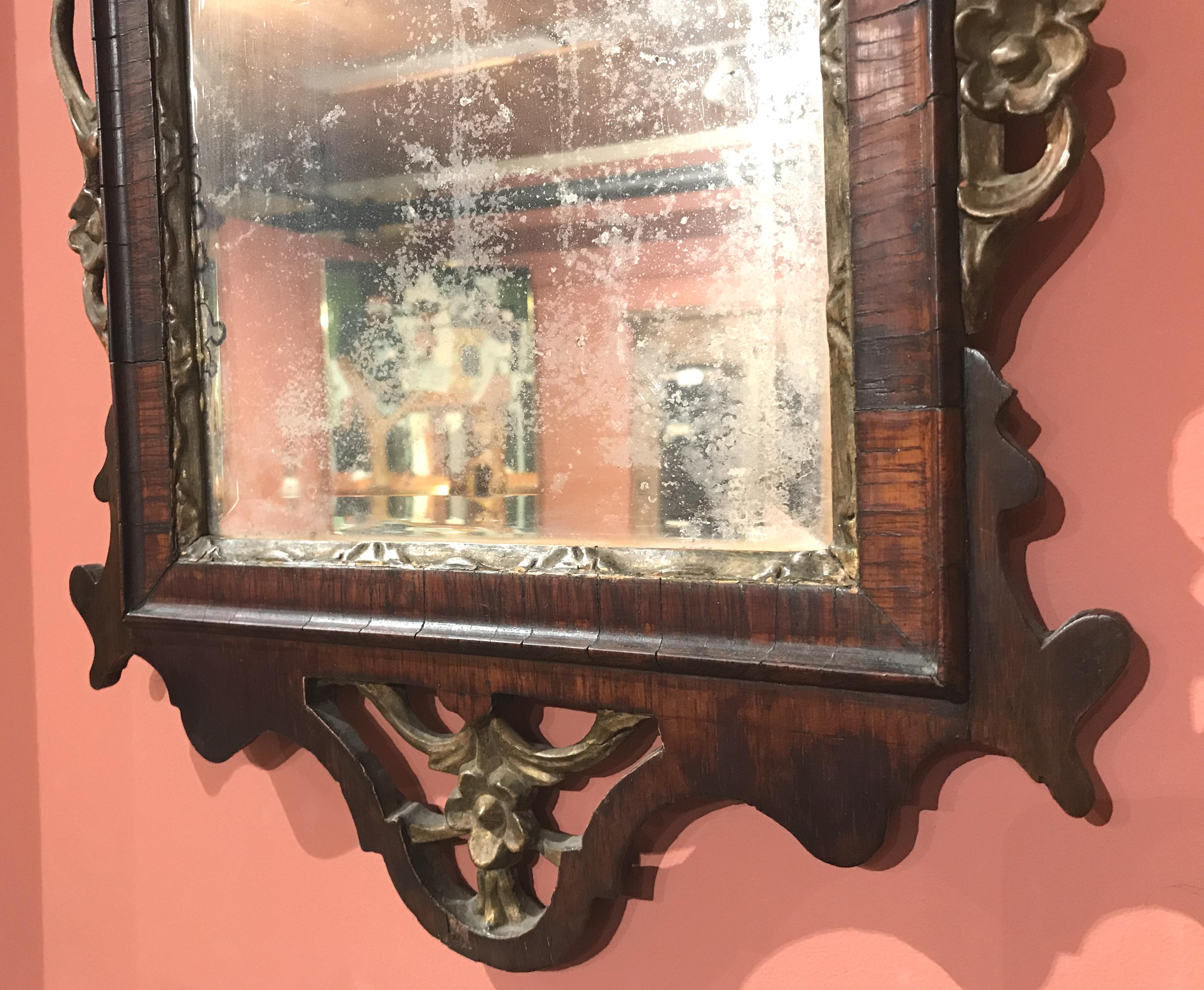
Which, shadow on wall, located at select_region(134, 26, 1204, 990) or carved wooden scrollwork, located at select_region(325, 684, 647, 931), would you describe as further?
carved wooden scrollwork, located at select_region(325, 684, 647, 931)

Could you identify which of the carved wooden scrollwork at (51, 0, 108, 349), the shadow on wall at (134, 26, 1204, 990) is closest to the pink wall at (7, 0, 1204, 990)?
the shadow on wall at (134, 26, 1204, 990)

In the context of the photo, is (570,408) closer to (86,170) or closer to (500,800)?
(500,800)

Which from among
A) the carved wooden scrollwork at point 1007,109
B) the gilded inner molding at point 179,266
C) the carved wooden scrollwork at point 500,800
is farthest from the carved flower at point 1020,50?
the gilded inner molding at point 179,266

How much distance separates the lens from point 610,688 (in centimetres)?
58

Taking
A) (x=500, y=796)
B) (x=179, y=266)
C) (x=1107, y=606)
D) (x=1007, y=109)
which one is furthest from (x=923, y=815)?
(x=179, y=266)

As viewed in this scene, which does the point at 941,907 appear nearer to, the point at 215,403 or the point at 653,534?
the point at 653,534

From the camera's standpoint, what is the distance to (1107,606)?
0.50 metres

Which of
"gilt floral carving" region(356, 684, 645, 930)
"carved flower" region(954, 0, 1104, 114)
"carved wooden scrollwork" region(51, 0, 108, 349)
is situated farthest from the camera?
"carved wooden scrollwork" region(51, 0, 108, 349)

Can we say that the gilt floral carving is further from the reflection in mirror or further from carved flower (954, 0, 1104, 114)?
carved flower (954, 0, 1104, 114)

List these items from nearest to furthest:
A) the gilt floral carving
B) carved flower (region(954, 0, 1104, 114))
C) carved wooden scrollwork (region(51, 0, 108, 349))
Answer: carved flower (region(954, 0, 1104, 114)) < the gilt floral carving < carved wooden scrollwork (region(51, 0, 108, 349))

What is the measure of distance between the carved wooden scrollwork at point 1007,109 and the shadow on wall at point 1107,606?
0.04 m

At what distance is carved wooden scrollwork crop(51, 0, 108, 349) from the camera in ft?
2.47

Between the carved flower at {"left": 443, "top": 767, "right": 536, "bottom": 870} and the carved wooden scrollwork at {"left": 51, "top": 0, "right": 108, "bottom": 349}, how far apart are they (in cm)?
43

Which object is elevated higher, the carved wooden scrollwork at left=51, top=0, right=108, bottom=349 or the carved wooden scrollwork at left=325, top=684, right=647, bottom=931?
the carved wooden scrollwork at left=51, top=0, right=108, bottom=349
